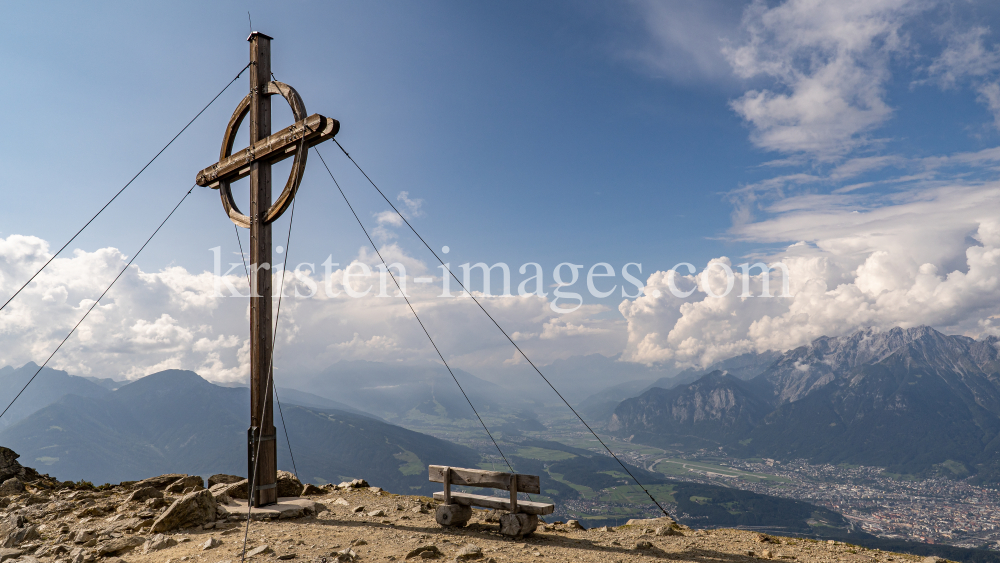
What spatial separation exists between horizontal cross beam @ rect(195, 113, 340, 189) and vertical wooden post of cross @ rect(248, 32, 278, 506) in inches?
11.1

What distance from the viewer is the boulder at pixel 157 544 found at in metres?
9.13

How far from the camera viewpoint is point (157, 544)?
9.16m

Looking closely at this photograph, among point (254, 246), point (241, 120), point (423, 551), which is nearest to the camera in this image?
point (423, 551)

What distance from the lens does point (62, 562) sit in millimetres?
8672

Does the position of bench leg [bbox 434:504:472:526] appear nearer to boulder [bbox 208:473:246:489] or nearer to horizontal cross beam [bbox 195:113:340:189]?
boulder [bbox 208:473:246:489]

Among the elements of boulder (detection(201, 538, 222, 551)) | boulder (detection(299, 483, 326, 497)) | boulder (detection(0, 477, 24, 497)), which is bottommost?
boulder (detection(299, 483, 326, 497))

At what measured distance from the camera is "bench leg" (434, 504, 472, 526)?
1056cm

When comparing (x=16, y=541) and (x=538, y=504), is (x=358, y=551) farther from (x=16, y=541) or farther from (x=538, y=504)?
(x=16, y=541)

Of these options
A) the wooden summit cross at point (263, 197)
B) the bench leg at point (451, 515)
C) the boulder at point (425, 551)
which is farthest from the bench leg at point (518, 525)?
the wooden summit cross at point (263, 197)

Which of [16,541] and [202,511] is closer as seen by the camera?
[16,541]

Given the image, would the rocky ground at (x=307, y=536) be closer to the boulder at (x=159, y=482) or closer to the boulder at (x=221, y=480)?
the boulder at (x=159, y=482)

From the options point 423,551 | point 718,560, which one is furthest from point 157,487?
point 718,560

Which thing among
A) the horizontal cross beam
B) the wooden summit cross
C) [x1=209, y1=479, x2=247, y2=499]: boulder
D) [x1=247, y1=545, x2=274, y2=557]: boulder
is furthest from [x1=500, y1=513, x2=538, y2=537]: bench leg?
the horizontal cross beam

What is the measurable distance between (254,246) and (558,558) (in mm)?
9496
